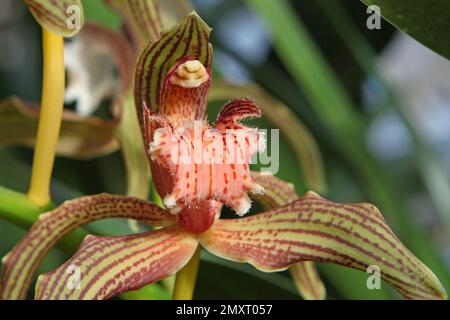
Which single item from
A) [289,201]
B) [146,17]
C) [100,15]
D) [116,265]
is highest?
[100,15]

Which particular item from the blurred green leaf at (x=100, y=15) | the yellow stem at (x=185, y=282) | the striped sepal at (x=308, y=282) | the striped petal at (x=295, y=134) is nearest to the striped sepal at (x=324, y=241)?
the yellow stem at (x=185, y=282)

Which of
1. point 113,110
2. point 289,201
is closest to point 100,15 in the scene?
point 113,110

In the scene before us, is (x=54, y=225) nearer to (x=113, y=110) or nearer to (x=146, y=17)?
(x=146, y=17)

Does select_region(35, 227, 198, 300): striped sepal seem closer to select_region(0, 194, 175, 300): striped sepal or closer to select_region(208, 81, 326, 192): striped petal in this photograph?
select_region(0, 194, 175, 300): striped sepal

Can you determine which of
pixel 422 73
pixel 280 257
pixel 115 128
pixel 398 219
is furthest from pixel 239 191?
pixel 422 73
